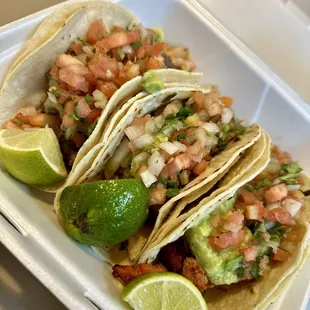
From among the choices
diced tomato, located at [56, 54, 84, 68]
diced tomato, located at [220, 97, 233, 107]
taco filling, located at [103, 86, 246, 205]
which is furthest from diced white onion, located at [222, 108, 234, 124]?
diced tomato, located at [56, 54, 84, 68]

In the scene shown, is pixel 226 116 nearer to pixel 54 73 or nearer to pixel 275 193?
pixel 275 193

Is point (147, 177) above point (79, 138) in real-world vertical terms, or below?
above

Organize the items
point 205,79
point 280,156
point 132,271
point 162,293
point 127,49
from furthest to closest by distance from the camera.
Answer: point 205,79 < point 280,156 < point 127,49 < point 132,271 < point 162,293

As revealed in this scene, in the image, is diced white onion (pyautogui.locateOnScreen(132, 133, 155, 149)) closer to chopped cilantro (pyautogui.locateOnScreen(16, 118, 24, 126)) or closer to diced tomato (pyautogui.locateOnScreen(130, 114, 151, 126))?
diced tomato (pyautogui.locateOnScreen(130, 114, 151, 126))

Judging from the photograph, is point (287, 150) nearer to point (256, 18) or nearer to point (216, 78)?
point (216, 78)

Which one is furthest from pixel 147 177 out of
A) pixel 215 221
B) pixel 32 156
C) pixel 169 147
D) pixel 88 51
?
pixel 88 51

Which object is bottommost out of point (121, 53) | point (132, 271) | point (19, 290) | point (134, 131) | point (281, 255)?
point (19, 290)

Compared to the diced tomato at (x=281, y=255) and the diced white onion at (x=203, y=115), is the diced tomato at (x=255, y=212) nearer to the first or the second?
the diced tomato at (x=281, y=255)

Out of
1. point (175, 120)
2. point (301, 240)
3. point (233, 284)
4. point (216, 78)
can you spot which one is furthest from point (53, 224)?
point (216, 78)
